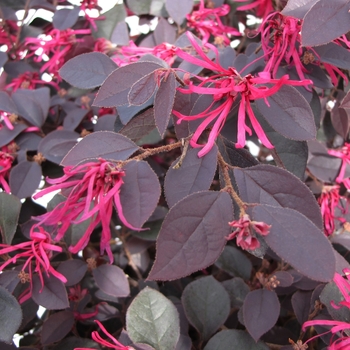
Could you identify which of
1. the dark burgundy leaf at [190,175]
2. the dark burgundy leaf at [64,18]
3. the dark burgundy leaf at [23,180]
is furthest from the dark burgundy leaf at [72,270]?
the dark burgundy leaf at [64,18]

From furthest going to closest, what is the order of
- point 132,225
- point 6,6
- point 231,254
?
point 6,6 < point 231,254 < point 132,225

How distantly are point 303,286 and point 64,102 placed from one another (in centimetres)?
44

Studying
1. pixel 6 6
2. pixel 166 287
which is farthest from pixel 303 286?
pixel 6 6

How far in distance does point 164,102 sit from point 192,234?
0.38ft

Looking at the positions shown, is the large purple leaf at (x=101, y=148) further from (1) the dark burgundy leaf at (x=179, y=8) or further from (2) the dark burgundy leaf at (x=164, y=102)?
(1) the dark burgundy leaf at (x=179, y=8)

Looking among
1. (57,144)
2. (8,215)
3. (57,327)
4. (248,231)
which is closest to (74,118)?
(57,144)

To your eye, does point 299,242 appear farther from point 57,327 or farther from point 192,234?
point 57,327

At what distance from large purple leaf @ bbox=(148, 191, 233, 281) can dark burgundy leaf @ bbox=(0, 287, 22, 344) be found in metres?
0.17

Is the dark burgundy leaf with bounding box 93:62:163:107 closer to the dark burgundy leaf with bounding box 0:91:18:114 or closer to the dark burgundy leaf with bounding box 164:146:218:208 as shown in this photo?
the dark burgundy leaf with bounding box 164:146:218:208

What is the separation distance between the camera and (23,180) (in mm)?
580

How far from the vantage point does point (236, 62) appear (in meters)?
0.52

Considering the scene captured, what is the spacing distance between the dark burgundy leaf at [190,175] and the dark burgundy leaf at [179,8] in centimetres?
33

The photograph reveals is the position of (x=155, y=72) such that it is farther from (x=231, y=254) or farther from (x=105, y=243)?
(x=231, y=254)

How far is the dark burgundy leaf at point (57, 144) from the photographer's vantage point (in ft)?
1.88
